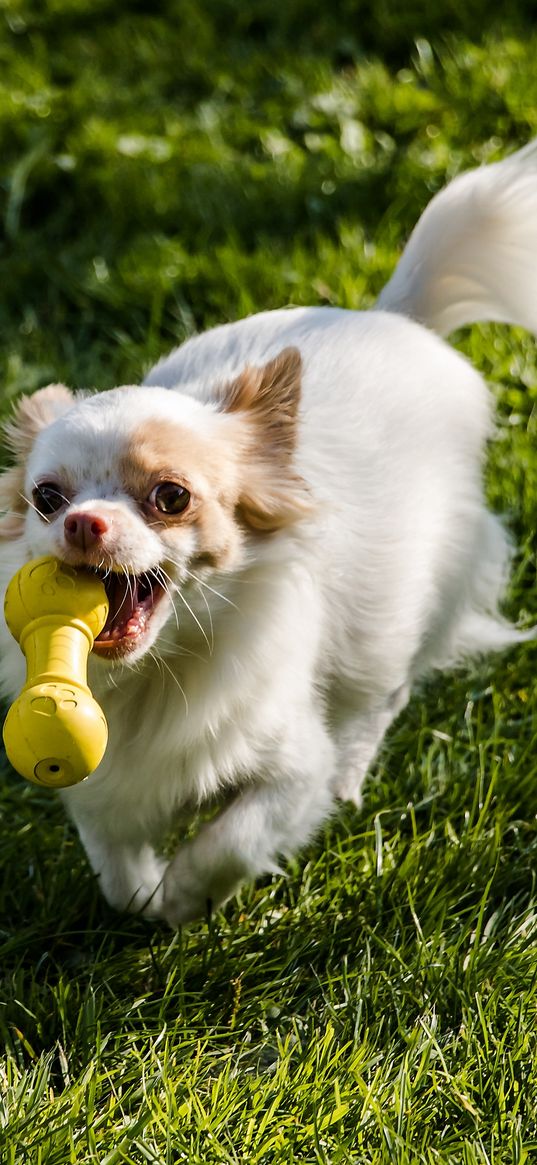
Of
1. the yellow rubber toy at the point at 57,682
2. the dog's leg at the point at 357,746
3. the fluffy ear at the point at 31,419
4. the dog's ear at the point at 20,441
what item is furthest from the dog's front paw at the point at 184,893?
the fluffy ear at the point at 31,419

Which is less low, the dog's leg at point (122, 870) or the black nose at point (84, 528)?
the black nose at point (84, 528)

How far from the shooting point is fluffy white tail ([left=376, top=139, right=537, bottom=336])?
3.40 meters

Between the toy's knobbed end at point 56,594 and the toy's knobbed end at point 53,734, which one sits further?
the toy's knobbed end at point 56,594

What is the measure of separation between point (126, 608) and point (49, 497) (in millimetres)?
238

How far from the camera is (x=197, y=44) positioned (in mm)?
6070

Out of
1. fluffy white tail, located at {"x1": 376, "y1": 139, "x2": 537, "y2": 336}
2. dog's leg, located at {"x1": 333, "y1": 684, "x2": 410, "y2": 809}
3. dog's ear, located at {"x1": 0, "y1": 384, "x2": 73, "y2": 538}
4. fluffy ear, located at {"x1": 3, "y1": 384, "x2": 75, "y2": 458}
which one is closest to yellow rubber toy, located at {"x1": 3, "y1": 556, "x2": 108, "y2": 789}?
dog's ear, located at {"x1": 0, "y1": 384, "x2": 73, "y2": 538}

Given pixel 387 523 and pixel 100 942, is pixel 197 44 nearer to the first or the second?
pixel 387 523

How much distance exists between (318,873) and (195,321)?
222 cm

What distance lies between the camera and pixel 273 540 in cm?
264

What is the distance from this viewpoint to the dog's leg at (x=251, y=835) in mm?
2771

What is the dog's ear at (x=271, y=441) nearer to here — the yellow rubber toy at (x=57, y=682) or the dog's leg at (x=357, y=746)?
the yellow rubber toy at (x=57, y=682)

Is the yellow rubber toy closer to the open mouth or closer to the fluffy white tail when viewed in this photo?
the open mouth

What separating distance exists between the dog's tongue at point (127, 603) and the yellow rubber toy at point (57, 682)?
0.05 metres

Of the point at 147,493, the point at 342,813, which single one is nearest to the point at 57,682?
the point at 147,493
